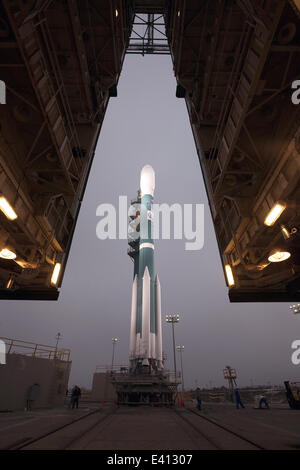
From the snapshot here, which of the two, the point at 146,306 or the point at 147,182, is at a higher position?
the point at 147,182

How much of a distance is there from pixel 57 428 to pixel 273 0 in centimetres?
1340

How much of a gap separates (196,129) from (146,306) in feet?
66.2

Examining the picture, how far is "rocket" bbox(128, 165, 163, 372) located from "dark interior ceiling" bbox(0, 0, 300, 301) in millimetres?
19168

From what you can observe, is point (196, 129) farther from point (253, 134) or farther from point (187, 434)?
point (187, 434)

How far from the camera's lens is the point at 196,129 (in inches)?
437

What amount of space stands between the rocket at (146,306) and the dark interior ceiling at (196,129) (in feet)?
62.9

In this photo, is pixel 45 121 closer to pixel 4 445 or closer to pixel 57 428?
pixel 4 445

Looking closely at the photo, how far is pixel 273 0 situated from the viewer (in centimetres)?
574

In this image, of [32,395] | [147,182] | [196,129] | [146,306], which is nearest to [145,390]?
[146,306]

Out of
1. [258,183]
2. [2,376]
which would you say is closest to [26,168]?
[258,183]

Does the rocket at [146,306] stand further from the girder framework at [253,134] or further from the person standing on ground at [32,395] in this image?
the girder framework at [253,134]

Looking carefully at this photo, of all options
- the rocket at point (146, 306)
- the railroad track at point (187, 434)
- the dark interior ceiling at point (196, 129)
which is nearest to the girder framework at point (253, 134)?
the dark interior ceiling at point (196, 129)

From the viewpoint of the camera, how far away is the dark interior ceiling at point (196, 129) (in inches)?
210

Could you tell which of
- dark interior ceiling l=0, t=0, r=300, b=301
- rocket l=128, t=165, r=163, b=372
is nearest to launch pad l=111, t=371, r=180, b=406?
rocket l=128, t=165, r=163, b=372
